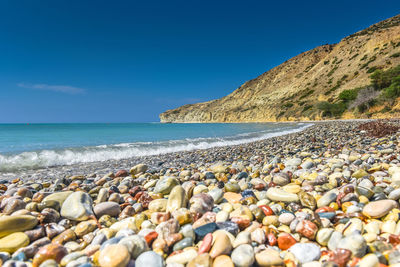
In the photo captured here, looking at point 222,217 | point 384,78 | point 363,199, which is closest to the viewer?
point 222,217

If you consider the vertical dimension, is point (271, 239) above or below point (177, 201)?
below

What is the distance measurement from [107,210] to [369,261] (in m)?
2.49

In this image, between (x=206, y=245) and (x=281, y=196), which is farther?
(x=281, y=196)

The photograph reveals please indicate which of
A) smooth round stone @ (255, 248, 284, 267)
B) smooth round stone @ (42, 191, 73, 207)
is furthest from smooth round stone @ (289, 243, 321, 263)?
smooth round stone @ (42, 191, 73, 207)

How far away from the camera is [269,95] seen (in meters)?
69.8

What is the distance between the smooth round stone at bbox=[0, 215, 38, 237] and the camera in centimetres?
197

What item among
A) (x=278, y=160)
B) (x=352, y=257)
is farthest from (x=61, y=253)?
(x=278, y=160)

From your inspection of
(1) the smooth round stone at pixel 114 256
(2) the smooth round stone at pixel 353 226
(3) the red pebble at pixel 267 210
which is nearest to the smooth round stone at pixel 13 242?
(1) the smooth round stone at pixel 114 256

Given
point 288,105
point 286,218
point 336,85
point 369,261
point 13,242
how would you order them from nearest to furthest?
1. point 369,261
2. point 13,242
3. point 286,218
4. point 336,85
5. point 288,105

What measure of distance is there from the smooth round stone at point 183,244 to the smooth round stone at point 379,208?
1.67m

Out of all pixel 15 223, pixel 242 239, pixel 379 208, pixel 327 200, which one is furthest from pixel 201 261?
pixel 15 223

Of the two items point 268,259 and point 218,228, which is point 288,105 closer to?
point 218,228

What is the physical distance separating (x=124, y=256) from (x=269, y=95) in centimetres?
7336

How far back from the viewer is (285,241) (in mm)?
1756
